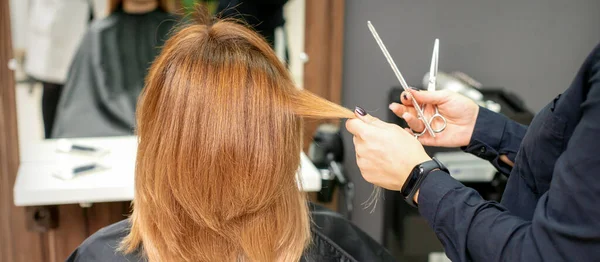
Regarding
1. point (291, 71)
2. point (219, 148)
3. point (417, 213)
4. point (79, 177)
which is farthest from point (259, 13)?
point (219, 148)

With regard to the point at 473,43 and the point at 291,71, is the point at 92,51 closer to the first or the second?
the point at 291,71

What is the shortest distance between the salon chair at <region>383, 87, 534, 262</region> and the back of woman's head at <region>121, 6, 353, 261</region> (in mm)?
1073

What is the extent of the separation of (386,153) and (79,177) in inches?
48.7

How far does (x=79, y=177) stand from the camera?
1.92m

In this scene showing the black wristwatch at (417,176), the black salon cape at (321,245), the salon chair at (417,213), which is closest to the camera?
the black wristwatch at (417,176)

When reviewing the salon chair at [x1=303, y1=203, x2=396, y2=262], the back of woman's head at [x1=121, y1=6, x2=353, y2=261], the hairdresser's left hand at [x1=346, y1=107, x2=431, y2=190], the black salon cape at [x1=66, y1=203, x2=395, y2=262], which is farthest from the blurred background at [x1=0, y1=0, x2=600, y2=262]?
the hairdresser's left hand at [x1=346, y1=107, x2=431, y2=190]

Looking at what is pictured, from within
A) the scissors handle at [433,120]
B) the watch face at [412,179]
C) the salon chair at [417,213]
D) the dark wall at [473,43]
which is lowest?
the salon chair at [417,213]

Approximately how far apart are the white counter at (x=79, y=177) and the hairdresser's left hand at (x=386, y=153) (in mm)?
584

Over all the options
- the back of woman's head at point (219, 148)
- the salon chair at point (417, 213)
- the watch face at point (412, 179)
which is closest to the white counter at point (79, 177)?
the salon chair at point (417, 213)

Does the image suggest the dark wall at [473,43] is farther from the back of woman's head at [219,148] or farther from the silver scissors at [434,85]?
the back of woman's head at [219,148]

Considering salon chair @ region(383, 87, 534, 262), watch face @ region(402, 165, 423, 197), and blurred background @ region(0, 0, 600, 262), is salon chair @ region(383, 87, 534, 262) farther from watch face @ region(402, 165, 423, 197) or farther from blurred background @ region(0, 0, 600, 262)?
watch face @ region(402, 165, 423, 197)

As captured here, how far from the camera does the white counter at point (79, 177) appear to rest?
184cm

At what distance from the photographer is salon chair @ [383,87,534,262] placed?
2162 mm

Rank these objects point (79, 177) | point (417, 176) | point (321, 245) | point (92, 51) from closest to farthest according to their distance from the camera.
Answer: point (417, 176)
point (321, 245)
point (79, 177)
point (92, 51)
